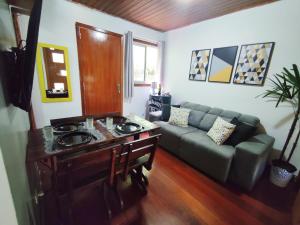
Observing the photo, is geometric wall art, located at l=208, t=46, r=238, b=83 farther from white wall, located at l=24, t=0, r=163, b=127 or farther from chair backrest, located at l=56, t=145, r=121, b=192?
chair backrest, located at l=56, t=145, r=121, b=192

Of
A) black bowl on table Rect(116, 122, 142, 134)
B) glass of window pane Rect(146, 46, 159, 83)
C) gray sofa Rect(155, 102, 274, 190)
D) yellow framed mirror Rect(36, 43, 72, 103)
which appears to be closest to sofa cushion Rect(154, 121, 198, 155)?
gray sofa Rect(155, 102, 274, 190)

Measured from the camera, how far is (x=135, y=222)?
4.66 feet

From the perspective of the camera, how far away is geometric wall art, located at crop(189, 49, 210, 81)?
303cm

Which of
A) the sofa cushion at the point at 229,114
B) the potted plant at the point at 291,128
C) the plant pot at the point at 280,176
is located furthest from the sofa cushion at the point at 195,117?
the plant pot at the point at 280,176

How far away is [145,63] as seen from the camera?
12.9 ft

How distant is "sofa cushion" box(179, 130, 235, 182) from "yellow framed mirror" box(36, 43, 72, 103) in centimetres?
236

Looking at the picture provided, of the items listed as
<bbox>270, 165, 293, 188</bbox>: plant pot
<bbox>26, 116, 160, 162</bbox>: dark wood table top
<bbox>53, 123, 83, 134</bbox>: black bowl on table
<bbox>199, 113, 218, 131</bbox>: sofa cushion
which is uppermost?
<bbox>53, 123, 83, 134</bbox>: black bowl on table

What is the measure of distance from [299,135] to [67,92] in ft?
12.4

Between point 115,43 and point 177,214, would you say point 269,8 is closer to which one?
point 115,43

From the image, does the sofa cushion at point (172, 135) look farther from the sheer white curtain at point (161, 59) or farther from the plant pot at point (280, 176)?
the sheer white curtain at point (161, 59)

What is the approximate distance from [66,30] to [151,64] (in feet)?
7.10

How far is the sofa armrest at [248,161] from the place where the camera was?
1.77 metres

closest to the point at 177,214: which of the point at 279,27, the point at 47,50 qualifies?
the point at 279,27

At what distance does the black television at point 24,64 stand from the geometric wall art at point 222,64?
9.16 feet
